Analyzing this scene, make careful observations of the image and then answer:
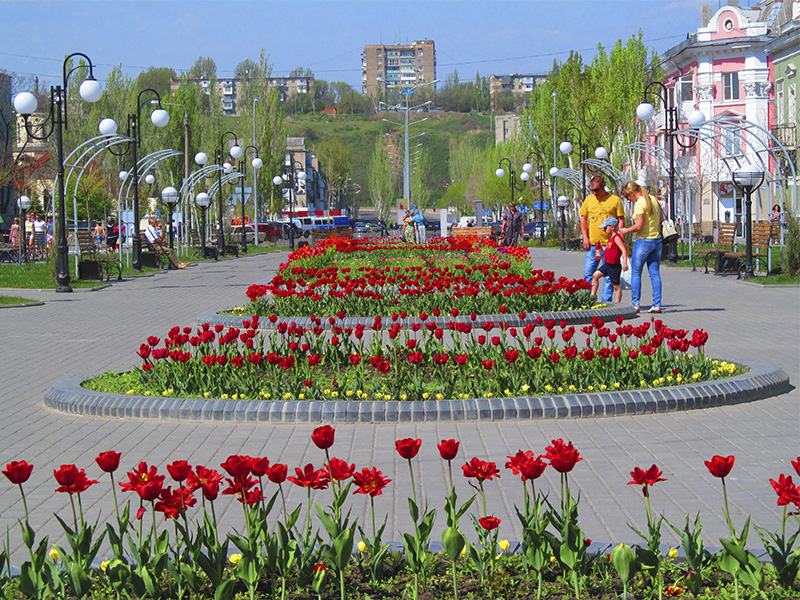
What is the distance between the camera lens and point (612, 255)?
15156 millimetres

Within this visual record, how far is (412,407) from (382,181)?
127 meters

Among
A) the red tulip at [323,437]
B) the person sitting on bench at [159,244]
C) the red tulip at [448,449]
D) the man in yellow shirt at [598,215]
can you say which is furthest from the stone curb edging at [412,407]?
the person sitting on bench at [159,244]

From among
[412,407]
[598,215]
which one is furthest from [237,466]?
[598,215]

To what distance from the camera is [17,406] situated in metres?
8.40

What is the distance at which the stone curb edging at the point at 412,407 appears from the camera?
24.6ft

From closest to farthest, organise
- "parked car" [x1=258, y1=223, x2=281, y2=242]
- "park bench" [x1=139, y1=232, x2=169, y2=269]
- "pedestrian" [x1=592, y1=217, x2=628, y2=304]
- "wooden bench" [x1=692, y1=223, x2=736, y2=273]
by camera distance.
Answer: "pedestrian" [x1=592, y1=217, x2=628, y2=304] < "wooden bench" [x1=692, y1=223, x2=736, y2=273] < "park bench" [x1=139, y1=232, x2=169, y2=269] < "parked car" [x1=258, y1=223, x2=281, y2=242]

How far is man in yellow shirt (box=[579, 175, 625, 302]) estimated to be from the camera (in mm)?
15352

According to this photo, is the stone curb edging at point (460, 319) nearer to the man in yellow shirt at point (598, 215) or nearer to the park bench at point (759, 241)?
the man in yellow shirt at point (598, 215)

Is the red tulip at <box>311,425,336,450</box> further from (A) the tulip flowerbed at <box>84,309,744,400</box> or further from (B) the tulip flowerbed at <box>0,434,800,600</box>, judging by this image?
(A) the tulip flowerbed at <box>84,309,744,400</box>

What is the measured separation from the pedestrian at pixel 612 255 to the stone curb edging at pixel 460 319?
78 centimetres

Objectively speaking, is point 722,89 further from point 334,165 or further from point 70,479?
point 334,165

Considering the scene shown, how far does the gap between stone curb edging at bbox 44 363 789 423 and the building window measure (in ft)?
178

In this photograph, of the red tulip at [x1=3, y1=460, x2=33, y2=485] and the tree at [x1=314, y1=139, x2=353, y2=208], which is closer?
the red tulip at [x1=3, y1=460, x2=33, y2=485]

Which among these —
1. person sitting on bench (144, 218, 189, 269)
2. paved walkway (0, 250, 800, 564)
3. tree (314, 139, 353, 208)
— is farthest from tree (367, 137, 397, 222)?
paved walkway (0, 250, 800, 564)
